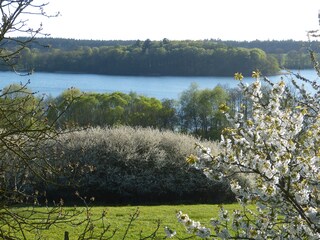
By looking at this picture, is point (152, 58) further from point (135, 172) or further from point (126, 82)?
point (135, 172)

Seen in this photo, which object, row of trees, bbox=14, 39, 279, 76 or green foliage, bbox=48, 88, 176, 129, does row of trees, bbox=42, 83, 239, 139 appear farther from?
row of trees, bbox=14, 39, 279, 76

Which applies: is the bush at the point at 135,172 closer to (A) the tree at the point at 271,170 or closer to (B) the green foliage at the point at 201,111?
(A) the tree at the point at 271,170

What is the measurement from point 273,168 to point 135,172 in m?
16.0

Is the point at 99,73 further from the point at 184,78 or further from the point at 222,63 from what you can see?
the point at 222,63

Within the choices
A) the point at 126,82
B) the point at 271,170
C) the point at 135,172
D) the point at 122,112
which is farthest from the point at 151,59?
the point at 271,170

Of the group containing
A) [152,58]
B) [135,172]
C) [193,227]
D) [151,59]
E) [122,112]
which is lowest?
[122,112]

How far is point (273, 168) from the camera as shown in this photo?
407 centimetres

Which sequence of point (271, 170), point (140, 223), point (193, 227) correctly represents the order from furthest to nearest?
point (140, 223), point (193, 227), point (271, 170)

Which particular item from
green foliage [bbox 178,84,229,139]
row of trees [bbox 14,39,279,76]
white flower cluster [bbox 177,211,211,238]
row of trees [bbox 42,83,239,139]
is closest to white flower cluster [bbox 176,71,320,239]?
white flower cluster [bbox 177,211,211,238]

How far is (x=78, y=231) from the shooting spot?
415 inches

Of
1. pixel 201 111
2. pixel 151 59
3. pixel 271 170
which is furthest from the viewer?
pixel 151 59

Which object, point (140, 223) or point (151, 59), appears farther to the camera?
point (151, 59)

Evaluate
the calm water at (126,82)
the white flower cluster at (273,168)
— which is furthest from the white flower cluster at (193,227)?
the calm water at (126,82)

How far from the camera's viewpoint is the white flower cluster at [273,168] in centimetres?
403
